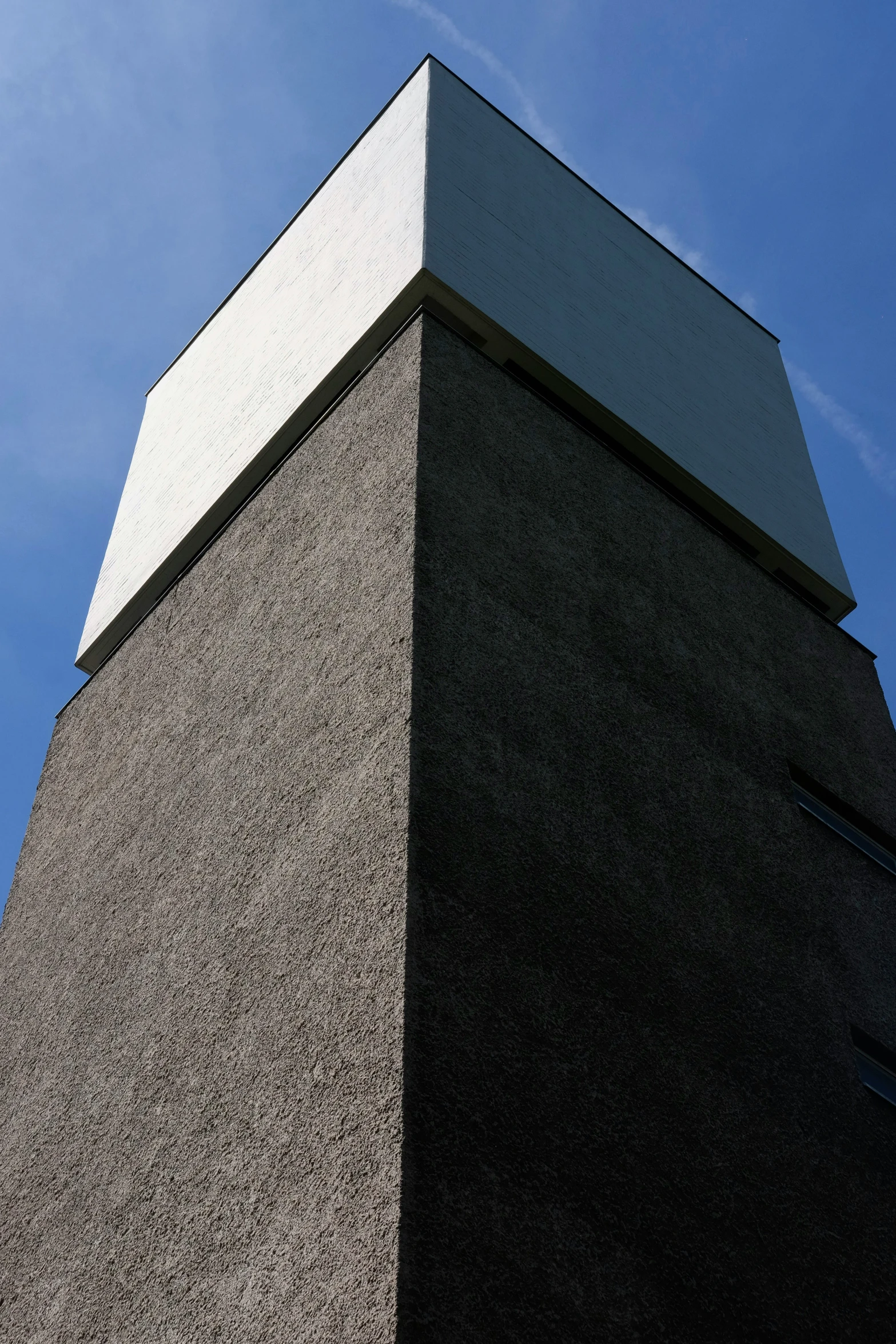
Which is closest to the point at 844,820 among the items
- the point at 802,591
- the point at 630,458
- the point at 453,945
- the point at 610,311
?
the point at 802,591

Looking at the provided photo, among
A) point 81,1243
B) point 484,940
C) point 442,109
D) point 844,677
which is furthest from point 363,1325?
point 442,109

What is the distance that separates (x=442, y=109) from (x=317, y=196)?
1.47 metres

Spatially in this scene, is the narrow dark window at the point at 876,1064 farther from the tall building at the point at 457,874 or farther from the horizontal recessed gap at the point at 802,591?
the horizontal recessed gap at the point at 802,591

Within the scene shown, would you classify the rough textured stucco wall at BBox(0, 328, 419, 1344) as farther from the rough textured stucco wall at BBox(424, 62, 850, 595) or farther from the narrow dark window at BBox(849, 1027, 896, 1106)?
the narrow dark window at BBox(849, 1027, 896, 1106)

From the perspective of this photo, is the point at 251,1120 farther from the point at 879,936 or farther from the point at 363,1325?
the point at 879,936

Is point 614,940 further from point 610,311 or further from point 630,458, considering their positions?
point 610,311

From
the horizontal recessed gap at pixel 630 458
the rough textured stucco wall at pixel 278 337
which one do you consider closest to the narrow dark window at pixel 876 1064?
the horizontal recessed gap at pixel 630 458

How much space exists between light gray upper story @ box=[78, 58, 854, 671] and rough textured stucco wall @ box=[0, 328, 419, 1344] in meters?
0.90

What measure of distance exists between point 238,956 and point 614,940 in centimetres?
153

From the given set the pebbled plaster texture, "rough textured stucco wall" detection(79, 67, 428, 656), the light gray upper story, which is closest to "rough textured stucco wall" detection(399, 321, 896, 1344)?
the pebbled plaster texture

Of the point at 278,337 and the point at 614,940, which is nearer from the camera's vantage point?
the point at 614,940

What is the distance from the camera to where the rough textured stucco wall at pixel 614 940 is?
3.76 metres

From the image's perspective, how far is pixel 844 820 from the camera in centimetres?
675

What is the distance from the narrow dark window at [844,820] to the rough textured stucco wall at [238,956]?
2723 mm
